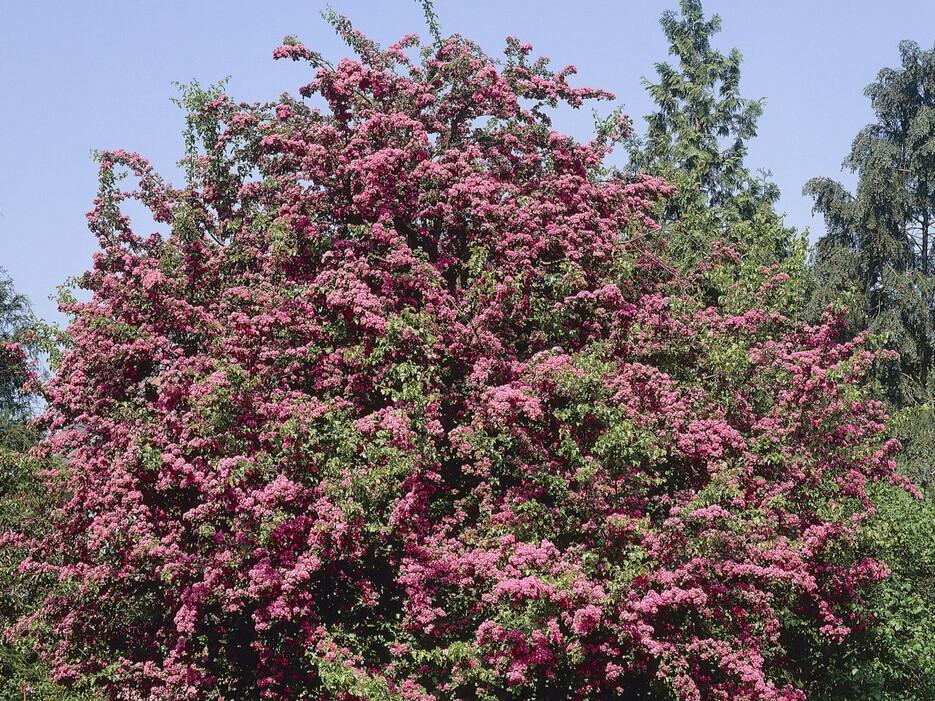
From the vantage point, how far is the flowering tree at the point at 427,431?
14.6 m

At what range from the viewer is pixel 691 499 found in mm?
14945

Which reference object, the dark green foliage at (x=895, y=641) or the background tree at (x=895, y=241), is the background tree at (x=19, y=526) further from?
the background tree at (x=895, y=241)

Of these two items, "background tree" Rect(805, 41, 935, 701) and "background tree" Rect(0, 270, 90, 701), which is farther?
"background tree" Rect(805, 41, 935, 701)

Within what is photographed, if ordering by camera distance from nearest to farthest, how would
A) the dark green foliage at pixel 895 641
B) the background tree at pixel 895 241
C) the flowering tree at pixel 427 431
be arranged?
the flowering tree at pixel 427 431
the dark green foliage at pixel 895 641
the background tree at pixel 895 241

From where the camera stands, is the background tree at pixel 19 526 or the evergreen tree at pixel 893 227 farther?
the evergreen tree at pixel 893 227

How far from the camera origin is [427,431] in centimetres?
1498

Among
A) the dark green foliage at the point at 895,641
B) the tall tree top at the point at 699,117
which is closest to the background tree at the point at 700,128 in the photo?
the tall tree top at the point at 699,117

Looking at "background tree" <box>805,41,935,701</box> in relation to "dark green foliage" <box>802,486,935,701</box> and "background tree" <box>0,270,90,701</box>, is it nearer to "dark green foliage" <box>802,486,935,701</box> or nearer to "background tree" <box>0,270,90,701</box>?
"dark green foliage" <box>802,486,935,701</box>

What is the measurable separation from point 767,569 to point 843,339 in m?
22.2

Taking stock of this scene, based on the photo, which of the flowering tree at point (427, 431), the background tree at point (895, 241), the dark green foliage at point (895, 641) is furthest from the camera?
the background tree at point (895, 241)

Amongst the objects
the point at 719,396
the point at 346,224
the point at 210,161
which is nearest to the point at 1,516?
the point at 210,161

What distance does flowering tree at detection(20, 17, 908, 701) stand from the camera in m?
14.6

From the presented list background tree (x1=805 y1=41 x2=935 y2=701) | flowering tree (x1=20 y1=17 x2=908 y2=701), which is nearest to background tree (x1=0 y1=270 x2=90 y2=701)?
flowering tree (x1=20 y1=17 x2=908 y2=701)

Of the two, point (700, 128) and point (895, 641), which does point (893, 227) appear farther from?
point (895, 641)
